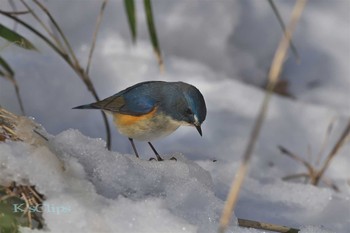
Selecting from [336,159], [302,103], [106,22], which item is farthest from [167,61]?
[336,159]

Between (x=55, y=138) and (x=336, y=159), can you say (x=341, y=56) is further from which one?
(x=55, y=138)

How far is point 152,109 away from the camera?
3404mm

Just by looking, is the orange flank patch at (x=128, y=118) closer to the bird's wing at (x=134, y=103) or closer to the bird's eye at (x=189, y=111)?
the bird's wing at (x=134, y=103)

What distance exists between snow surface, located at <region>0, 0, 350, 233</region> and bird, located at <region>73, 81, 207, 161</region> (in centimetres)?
24

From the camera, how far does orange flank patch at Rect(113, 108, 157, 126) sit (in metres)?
A: 3.39

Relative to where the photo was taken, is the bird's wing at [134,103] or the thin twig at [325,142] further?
the thin twig at [325,142]

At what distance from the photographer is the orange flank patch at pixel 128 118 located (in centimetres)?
339

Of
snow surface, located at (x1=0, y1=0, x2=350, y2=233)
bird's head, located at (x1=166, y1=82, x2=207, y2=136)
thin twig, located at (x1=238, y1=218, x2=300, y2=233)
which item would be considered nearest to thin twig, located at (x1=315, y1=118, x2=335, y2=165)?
snow surface, located at (x1=0, y1=0, x2=350, y2=233)

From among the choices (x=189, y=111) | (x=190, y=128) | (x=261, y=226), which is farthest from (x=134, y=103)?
Answer: (x=190, y=128)

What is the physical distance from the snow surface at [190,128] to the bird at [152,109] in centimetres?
24

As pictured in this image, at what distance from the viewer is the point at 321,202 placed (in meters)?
3.36

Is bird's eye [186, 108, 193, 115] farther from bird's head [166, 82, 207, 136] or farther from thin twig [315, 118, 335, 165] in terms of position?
thin twig [315, 118, 335, 165]

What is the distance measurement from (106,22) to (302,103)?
1.32 meters

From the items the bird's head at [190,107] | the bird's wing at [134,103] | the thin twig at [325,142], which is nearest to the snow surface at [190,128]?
the thin twig at [325,142]
